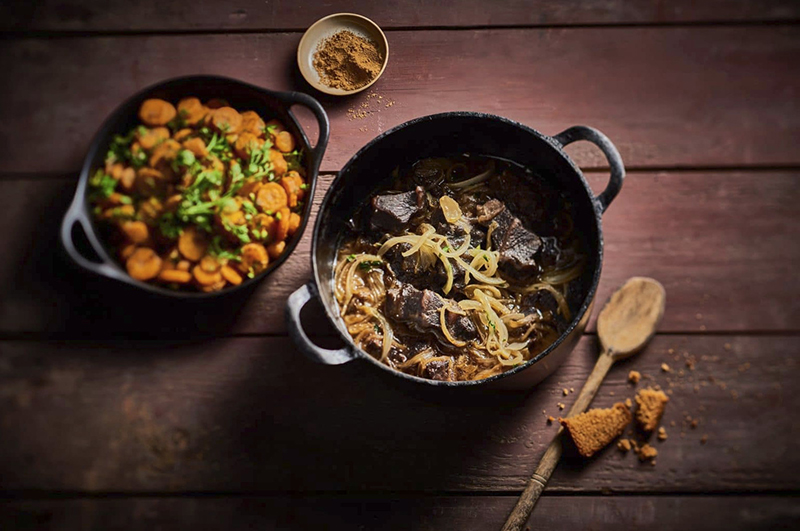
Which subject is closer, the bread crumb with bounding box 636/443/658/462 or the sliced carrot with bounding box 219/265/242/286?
the sliced carrot with bounding box 219/265/242/286

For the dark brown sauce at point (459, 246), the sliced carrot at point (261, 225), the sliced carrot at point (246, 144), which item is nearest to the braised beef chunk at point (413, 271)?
the dark brown sauce at point (459, 246)

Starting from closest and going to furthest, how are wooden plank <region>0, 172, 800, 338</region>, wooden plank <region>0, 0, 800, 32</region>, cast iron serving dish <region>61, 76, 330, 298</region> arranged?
cast iron serving dish <region>61, 76, 330, 298</region> < wooden plank <region>0, 172, 800, 338</region> < wooden plank <region>0, 0, 800, 32</region>

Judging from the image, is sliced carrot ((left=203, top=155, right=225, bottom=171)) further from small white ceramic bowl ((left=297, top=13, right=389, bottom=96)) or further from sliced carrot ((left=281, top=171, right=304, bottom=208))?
A: small white ceramic bowl ((left=297, top=13, right=389, bottom=96))

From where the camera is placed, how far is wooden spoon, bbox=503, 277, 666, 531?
204 cm

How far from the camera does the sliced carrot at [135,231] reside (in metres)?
A: 1.88

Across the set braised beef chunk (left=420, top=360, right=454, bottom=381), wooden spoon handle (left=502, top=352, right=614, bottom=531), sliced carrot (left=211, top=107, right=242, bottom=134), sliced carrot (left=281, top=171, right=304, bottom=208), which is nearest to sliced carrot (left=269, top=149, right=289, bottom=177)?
sliced carrot (left=281, top=171, right=304, bottom=208)

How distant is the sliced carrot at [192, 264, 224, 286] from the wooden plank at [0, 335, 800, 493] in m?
0.33

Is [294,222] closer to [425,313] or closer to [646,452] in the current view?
[425,313]

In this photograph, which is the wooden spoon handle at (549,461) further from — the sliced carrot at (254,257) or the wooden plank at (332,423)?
the sliced carrot at (254,257)

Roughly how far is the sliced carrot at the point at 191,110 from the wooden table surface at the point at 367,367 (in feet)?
1.15

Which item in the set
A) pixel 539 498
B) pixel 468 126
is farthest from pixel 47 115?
pixel 539 498

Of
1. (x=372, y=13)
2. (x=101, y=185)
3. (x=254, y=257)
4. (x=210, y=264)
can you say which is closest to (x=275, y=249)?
(x=254, y=257)

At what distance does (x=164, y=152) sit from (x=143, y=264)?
333mm

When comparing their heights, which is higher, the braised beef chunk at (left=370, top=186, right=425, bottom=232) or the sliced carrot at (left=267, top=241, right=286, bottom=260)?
the braised beef chunk at (left=370, top=186, right=425, bottom=232)
